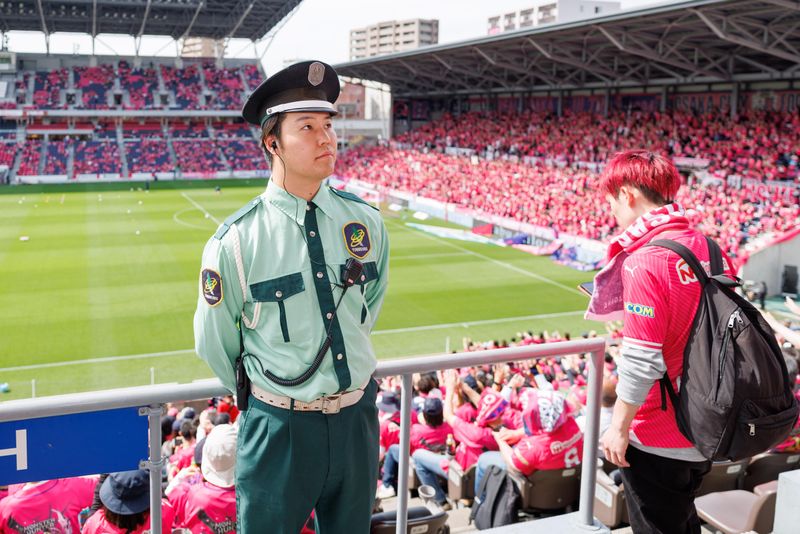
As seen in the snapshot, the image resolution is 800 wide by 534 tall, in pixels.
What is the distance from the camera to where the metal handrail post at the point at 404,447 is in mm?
3410

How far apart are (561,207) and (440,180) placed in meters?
13.8

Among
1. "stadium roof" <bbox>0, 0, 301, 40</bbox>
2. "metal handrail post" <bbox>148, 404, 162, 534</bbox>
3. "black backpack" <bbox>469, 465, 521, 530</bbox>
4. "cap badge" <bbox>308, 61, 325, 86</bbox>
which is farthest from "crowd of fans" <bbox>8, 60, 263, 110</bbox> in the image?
"cap badge" <bbox>308, 61, 325, 86</bbox>

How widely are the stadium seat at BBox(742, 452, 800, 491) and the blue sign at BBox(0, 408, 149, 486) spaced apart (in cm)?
491

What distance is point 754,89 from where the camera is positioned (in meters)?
34.8

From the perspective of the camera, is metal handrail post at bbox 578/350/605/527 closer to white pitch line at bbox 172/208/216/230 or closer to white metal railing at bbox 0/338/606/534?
white metal railing at bbox 0/338/606/534

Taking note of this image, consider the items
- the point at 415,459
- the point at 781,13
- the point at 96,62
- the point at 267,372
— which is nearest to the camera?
the point at 267,372

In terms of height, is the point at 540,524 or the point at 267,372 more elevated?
the point at 267,372

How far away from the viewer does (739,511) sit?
4.82 meters

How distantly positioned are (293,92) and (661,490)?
2327 mm

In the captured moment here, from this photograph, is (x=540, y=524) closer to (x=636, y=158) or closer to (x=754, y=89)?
(x=636, y=158)

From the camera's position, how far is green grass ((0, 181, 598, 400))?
17422 mm

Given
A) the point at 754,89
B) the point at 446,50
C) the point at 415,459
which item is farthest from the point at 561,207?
the point at 415,459

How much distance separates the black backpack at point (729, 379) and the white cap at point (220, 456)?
2.13m

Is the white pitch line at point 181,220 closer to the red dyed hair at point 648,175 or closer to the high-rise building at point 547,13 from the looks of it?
the red dyed hair at point 648,175
